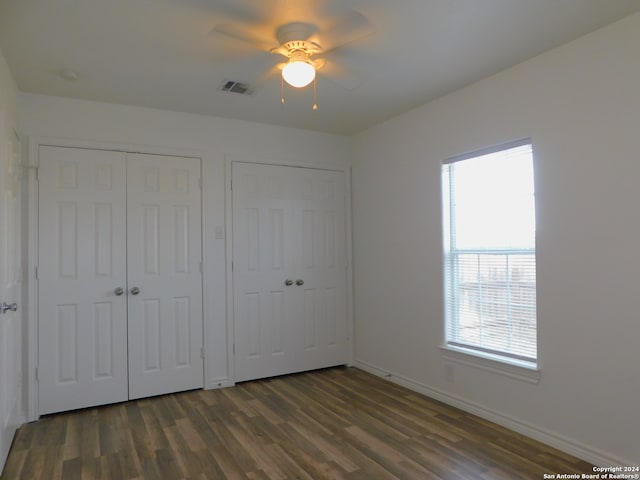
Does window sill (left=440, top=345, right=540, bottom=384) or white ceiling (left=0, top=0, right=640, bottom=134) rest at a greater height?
white ceiling (left=0, top=0, right=640, bottom=134)

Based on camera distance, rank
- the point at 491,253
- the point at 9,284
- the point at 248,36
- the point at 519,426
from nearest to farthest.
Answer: the point at 248,36, the point at 9,284, the point at 519,426, the point at 491,253

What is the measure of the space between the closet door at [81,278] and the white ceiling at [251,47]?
60 cm

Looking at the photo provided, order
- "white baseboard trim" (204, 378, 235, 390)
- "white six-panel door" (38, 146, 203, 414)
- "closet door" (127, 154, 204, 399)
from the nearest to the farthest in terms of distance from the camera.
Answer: "white six-panel door" (38, 146, 203, 414) < "closet door" (127, 154, 204, 399) < "white baseboard trim" (204, 378, 235, 390)

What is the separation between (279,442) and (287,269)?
1.83 metres

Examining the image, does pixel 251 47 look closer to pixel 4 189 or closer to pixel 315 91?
pixel 315 91

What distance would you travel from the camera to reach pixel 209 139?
396 centimetres

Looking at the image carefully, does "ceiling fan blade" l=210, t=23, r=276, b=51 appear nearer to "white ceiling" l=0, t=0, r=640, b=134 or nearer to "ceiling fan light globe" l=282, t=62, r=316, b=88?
"white ceiling" l=0, t=0, r=640, b=134

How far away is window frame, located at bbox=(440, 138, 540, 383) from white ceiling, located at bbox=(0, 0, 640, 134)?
55 cm

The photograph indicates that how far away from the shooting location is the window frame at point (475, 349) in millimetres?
2865

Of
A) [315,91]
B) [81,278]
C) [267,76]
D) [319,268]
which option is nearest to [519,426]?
[319,268]

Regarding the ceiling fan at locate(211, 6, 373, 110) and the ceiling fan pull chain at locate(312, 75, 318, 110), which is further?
the ceiling fan pull chain at locate(312, 75, 318, 110)

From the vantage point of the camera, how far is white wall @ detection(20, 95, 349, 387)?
11.2ft

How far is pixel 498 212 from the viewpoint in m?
3.12

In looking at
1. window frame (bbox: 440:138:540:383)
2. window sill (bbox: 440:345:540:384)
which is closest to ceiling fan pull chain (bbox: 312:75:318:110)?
window frame (bbox: 440:138:540:383)
